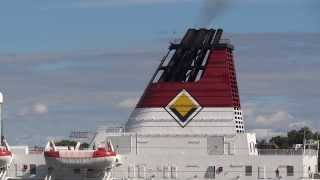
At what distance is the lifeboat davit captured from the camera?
73.6 meters

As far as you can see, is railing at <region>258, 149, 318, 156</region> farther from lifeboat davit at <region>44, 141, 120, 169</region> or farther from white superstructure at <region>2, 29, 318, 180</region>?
lifeboat davit at <region>44, 141, 120, 169</region>

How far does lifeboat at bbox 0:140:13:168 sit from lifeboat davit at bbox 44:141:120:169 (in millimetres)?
3263

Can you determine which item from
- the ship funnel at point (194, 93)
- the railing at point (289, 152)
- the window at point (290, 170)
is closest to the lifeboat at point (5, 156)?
the ship funnel at point (194, 93)

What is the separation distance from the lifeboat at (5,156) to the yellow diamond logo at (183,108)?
38.6ft

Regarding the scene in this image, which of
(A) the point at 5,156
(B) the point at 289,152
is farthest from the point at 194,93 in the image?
(A) the point at 5,156

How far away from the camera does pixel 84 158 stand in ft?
243

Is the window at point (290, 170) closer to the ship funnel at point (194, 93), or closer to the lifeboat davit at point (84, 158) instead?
the ship funnel at point (194, 93)

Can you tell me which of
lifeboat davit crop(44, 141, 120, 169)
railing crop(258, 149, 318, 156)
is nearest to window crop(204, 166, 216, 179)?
railing crop(258, 149, 318, 156)

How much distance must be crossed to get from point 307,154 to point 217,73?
8496 millimetres

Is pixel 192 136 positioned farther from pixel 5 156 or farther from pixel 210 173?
pixel 5 156

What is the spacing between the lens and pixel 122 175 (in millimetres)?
75688

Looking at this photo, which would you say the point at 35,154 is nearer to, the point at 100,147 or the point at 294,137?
the point at 100,147

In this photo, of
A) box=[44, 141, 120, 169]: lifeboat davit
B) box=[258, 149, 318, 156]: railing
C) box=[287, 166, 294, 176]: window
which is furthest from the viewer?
box=[258, 149, 318, 156]: railing

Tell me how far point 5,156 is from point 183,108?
13068 mm
